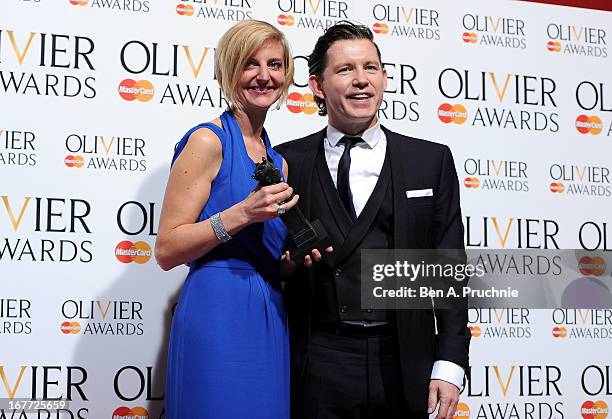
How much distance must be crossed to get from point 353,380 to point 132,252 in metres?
1.09

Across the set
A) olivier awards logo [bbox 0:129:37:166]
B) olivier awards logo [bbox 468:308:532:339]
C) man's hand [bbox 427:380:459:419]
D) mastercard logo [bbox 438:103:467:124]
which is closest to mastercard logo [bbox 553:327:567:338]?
olivier awards logo [bbox 468:308:532:339]

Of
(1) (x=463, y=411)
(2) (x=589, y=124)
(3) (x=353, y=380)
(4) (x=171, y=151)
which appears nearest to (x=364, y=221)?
(3) (x=353, y=380)

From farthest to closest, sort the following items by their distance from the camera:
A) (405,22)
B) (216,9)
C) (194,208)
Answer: (405,22), (216,9), (194,208)

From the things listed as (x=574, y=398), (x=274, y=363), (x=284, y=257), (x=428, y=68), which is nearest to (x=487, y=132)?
(x=428, y=68)

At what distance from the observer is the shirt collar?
2174 millimetres

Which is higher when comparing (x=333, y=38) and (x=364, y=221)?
(x=333, y=38)

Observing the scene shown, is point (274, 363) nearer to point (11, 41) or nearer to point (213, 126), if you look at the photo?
point (213, 126)

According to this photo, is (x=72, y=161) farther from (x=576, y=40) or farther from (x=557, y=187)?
(x=576, y=40)

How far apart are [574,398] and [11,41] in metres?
2.58

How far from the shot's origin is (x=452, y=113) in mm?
3109

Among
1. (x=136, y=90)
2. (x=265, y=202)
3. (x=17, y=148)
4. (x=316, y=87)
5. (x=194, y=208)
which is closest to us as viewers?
(x=265, y=202)

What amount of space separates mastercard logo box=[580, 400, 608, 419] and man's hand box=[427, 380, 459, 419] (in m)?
1.39

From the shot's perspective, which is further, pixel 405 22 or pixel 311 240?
pixel 405 22

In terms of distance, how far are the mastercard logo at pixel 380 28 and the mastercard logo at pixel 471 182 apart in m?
0.68
